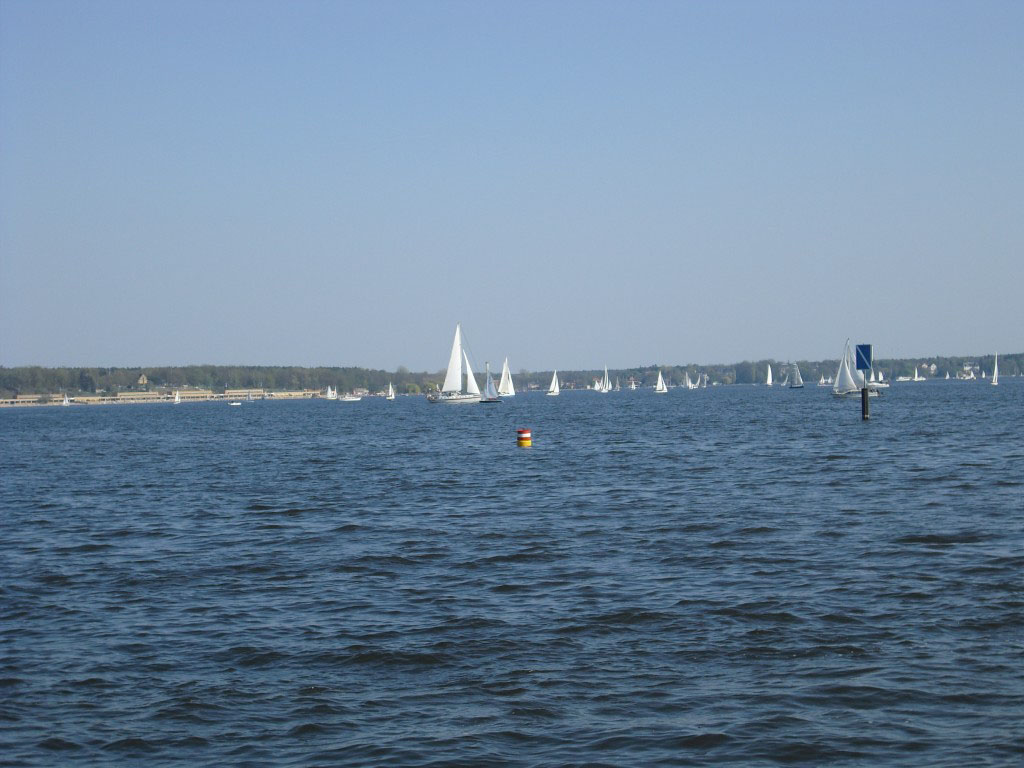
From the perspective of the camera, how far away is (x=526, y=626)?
18047 mm

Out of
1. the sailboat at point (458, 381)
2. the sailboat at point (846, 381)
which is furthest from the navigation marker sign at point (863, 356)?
the sailboat at point (458, 381)

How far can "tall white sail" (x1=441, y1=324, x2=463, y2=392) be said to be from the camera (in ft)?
551

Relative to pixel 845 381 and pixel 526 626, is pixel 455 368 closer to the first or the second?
pixel 845 381

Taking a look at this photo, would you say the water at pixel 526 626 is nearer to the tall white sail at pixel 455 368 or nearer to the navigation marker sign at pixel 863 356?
the navigation marker sign at pixel 863 356

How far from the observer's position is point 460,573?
76.4 ft

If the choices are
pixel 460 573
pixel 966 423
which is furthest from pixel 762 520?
pixel 966 423

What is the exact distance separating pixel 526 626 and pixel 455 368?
513 feet

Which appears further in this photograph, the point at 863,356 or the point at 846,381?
the point at 846,381

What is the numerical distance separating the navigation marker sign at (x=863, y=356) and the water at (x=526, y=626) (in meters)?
72.3

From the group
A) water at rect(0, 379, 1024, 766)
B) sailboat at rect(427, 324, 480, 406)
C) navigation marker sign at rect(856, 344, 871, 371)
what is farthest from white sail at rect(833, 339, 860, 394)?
water at rect(0, 379, 1024, 766)

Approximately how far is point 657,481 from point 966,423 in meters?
50.8

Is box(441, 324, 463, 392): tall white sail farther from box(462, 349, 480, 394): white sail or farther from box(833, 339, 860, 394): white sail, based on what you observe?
box(833, 339, 860, 394): white sail

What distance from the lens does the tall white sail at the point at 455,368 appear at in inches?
6614

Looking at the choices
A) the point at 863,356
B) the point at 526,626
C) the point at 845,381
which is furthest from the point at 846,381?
the point at 526,626
